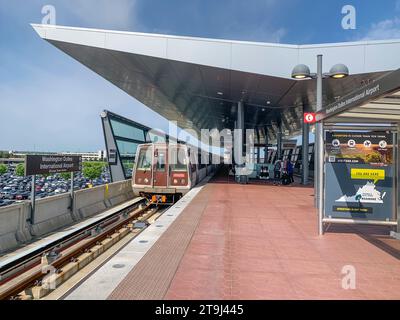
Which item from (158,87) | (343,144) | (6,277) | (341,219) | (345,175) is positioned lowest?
(6,277)

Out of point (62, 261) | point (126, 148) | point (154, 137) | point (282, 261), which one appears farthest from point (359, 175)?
point (154, 137)

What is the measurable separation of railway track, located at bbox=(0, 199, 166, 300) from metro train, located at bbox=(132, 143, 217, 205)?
3.48 meters

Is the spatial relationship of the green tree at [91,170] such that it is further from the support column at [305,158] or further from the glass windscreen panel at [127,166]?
the support column at [305,158]

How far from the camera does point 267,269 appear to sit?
4457 mm

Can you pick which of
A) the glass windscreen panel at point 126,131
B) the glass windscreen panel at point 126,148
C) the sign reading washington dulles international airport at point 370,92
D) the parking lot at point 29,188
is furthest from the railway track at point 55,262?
the glass windscreen panel at point 126,131

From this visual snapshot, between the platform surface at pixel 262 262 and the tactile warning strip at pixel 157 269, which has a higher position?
the tactile warning strip at pixel 157 269

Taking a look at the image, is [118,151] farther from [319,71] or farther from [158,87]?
[319,71]

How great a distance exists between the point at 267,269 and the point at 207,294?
1229 millimetres

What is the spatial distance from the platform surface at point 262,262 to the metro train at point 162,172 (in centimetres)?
511

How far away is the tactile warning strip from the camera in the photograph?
3.51 metres

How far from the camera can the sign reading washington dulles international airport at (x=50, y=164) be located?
25.2ft

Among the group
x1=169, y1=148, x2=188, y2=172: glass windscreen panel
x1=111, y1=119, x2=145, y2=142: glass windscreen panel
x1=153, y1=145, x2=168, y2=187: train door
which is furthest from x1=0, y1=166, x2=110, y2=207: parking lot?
x1=169, y1=148, x2=188, y2=172: glass windscreen panel
